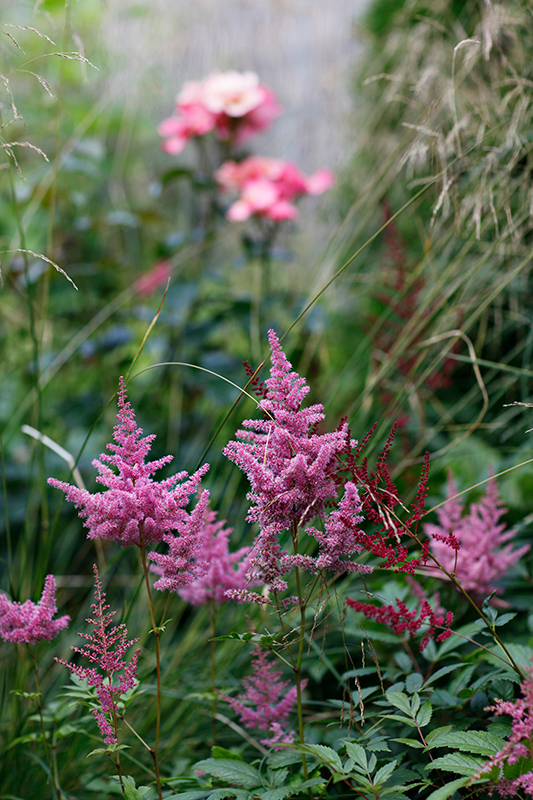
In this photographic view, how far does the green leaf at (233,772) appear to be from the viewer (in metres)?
0.54

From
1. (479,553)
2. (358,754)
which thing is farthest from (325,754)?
(479,553)

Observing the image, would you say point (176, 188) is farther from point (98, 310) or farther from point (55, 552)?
point (55, 552)

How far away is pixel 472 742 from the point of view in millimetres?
528

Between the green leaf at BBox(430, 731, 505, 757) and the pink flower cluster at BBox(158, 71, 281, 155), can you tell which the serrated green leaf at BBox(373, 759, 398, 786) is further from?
the pink flower cluster at BBox(158, 71, 281, 155)

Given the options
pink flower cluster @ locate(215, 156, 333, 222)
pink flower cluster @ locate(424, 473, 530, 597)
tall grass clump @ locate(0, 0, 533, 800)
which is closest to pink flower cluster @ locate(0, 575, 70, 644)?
tall grass clump @ locate(0, 0, 533, 800)

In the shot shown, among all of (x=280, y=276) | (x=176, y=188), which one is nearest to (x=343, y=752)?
(x=280, y=276)

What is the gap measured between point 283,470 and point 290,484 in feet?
0.06

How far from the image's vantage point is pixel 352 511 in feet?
1.74

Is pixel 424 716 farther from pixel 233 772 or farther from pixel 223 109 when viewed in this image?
pixel 223 109

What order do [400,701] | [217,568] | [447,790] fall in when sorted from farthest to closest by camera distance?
1. [217,568]
2. [400,701]
3. [447,790]

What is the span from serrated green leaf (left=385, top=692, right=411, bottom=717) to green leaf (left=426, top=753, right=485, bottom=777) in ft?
0.16

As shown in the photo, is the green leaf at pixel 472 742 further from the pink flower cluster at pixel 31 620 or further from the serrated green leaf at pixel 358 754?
the pink flower cluster at pixel 31 620

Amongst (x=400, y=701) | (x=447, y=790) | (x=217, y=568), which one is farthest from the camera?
(x=217, y=568)

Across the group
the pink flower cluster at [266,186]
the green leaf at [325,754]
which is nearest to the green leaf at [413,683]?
the green leaf at [325,754]
